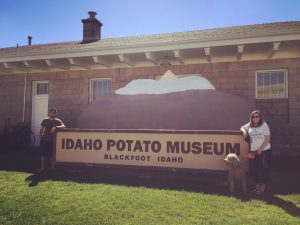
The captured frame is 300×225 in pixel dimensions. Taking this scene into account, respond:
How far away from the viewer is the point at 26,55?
10867mm

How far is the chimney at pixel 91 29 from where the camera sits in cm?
1371

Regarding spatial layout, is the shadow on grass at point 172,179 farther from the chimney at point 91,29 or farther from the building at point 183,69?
the chimney at point 91,29

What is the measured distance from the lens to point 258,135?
562cm

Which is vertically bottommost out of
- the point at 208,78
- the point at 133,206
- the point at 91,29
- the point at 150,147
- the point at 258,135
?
the point at 133,206

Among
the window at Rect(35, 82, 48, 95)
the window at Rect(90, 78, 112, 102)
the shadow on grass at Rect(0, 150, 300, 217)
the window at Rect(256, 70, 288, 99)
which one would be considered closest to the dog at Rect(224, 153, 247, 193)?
the shadow on grass at Rect(0, 150, 300, 217)

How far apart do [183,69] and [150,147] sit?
4372 mm

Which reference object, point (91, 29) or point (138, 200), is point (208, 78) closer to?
point (138, 200)

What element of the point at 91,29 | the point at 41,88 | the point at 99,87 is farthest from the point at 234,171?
the point at 91,29

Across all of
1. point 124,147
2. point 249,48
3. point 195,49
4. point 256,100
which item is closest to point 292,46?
point 249,48

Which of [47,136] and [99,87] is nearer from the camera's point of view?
[47,136]

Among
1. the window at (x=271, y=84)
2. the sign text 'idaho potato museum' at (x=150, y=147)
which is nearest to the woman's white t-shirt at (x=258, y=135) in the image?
the sign text 'idaho potato museum' at (x=150, y=147)

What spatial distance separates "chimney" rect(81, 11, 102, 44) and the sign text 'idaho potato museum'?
7322mm

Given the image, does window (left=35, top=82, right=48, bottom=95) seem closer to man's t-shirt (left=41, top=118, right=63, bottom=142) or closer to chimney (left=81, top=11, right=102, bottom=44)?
chimney (left=81, top=11, right=102, bottom=44)

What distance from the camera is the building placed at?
902 cm
